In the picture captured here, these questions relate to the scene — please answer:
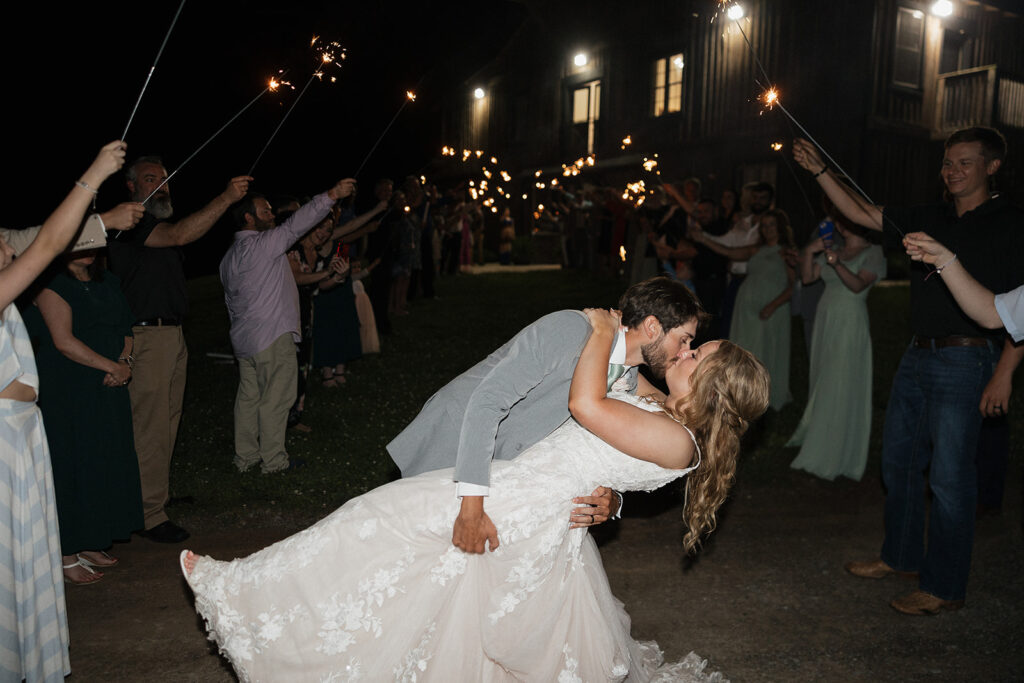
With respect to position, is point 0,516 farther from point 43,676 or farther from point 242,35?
point 242,35

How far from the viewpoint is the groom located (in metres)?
2.85

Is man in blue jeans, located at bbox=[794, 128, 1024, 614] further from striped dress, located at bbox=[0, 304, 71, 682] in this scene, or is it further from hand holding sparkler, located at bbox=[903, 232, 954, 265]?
striped dress, located at bbox=[0, 304, 71, 682]

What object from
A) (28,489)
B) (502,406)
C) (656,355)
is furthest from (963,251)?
(28,489)

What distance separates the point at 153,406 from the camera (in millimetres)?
5215

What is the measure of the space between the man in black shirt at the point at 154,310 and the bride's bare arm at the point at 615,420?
303 cm

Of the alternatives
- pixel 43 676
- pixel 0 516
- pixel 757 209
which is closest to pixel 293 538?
pixel 0 516

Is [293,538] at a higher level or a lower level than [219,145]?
lower

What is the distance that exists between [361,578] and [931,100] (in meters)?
22.3

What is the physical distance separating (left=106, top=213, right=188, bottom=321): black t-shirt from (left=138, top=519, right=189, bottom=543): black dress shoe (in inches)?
54.3

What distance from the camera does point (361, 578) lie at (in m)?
2.86

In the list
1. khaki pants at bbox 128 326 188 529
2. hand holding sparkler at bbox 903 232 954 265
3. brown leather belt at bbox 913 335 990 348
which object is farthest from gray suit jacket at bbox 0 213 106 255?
brown leather belt at bbox 913 335 990 348

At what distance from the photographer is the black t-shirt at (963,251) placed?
13.8ft

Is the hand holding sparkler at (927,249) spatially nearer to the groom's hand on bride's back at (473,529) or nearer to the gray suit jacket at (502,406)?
the gray suit jacket at (502,406)

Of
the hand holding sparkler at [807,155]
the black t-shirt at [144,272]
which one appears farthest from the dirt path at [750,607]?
the hand holding sparkler at [807,155]
